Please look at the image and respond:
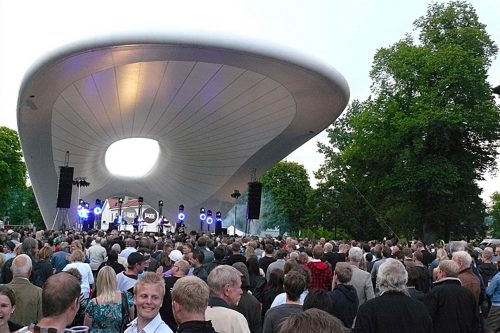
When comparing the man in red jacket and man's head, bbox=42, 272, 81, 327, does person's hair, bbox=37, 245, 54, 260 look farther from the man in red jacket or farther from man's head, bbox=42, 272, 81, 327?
man's head, bbox=42, 272, 81, 327

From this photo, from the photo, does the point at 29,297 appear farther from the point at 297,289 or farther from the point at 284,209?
the point at 284,209

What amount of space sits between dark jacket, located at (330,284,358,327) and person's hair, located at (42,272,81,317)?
317 centimetres

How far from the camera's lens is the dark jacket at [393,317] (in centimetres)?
411

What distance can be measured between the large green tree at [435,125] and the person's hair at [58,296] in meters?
28.1

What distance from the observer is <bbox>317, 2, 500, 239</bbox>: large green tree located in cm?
2977

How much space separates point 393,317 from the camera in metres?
4.11

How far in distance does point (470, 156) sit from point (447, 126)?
3.37 m

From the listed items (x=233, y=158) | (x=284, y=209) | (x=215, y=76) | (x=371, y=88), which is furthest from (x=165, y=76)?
(x=284, y=209)

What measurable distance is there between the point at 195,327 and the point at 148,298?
539 mm

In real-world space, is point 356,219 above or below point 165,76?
below

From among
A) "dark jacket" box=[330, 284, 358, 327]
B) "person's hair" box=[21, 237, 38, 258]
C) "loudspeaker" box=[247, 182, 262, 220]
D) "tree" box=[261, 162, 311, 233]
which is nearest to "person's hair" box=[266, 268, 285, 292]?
"dark jacket" box=[330, 284, 358, 327]

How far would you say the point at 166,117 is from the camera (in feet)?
106

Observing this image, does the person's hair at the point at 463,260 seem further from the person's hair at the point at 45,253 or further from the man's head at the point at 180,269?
the person's hair at the point at 45,253

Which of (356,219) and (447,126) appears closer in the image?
(447,126)
